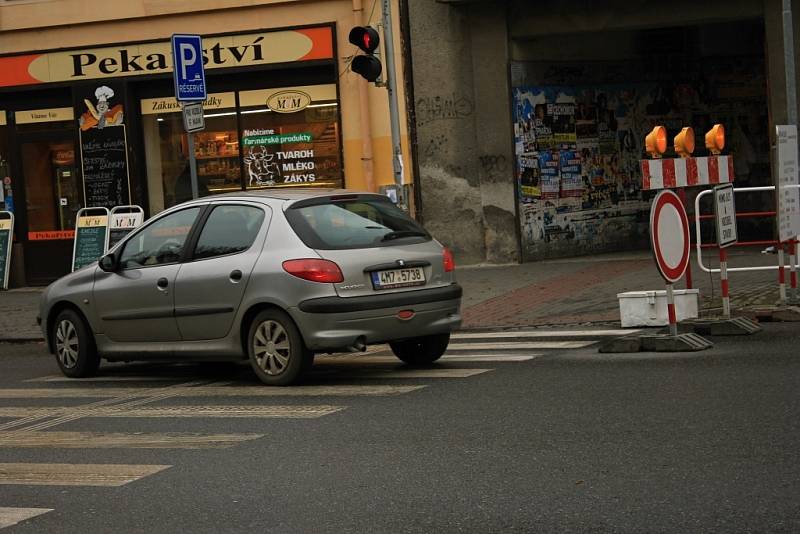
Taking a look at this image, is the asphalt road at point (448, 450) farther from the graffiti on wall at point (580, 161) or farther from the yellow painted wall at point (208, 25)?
the yellow painted wall at point (208, 25)

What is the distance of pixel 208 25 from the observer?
68.1 feet

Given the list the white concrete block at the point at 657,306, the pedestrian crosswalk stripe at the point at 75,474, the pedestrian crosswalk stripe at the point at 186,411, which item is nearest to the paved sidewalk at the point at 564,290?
the white concrete block at the point at 657,306

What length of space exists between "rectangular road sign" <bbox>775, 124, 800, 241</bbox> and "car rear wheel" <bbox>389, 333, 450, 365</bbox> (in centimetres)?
397

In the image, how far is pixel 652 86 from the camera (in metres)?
21.3

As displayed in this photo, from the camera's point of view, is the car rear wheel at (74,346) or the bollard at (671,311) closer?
the bollard at (671,311)

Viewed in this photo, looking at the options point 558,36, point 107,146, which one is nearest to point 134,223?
point 107,146

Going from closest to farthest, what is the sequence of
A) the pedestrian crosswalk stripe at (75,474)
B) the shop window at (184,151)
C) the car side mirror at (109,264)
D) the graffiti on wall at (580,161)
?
the pedestrian crosswalk stripe at (75,474) → the car side mirror at (109,264) → the graffiti on wall at (580,161) → the shop window at (184,151)

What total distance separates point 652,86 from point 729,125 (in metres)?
1.49

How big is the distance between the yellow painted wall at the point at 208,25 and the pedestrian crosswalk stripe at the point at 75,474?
1285 cm

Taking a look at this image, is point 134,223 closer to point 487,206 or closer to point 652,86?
point 487,206

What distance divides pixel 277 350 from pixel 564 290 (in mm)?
6432

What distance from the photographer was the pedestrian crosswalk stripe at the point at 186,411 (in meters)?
8.72

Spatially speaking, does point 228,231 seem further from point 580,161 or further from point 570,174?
point 580,161

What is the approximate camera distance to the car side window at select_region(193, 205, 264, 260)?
1030cm
